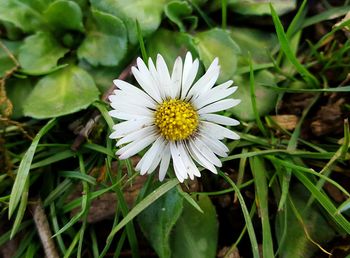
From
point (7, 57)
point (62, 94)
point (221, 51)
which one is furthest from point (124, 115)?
point (7, 57)

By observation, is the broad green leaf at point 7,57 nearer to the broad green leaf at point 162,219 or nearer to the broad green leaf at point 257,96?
the broad green leaf at point 162,219

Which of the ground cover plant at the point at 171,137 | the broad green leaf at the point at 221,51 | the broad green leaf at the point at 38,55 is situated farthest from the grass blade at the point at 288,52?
the broad green leaf at the point at 38,55

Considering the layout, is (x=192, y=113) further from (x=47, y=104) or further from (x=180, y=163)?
(x=47, y=104)

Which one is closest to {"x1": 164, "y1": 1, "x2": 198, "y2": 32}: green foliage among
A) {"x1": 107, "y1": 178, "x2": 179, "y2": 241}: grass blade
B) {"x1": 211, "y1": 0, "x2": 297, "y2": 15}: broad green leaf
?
{"x1": 211, "y1": 0, "x2": 297, "y2": 15}: broad green leaf

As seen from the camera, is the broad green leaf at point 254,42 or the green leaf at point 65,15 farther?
the broad green leaf at point 254,42

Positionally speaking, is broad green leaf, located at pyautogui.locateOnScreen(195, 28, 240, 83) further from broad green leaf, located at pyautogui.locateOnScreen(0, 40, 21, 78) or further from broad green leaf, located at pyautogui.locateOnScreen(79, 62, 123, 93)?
broad green leaf, located at pyautogui.locateOnScreen(0, 40, 21, 78)
